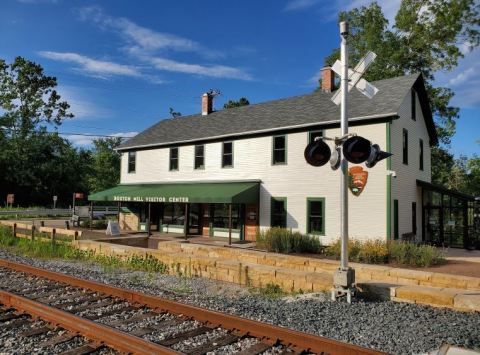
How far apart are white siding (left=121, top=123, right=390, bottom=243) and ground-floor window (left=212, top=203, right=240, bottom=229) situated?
1.53 m

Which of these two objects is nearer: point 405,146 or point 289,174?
point 405,146

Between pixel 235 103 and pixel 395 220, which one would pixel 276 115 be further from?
pixel 235 103

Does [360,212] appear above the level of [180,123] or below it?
below

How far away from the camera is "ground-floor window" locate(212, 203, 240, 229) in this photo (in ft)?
Answer: 70.4

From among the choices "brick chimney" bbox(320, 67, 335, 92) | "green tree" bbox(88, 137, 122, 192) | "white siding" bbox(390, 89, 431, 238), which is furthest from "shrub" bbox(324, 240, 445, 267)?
"green tree" bbox(88, 137, 122, 192)

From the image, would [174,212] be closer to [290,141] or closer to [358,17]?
[290,141]

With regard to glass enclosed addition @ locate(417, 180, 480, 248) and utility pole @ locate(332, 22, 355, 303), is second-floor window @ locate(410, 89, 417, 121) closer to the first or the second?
glass enclosed addition @ locate(417, 180, 480, 248)

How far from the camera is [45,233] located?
18.8m

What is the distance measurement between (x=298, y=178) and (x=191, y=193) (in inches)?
228

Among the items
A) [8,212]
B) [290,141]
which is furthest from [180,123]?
[8,212]

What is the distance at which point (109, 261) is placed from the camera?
492 inches

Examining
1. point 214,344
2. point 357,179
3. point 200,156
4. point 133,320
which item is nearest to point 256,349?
point 214,344

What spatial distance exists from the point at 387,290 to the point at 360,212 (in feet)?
31.6

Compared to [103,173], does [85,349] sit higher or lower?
lower
